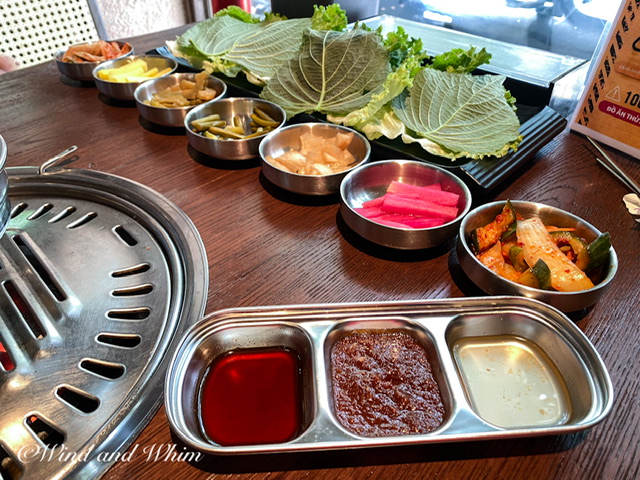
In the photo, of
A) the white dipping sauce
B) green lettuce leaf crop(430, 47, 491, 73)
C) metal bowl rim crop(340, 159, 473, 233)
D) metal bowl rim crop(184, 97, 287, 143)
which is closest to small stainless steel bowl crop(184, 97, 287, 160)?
metal bowl rim crop(184, 97, 287, 143)

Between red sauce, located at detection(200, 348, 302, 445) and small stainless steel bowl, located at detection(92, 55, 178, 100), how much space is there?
191cm

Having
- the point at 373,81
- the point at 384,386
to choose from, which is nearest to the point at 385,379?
the point at 384,386

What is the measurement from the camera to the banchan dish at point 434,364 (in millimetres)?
945

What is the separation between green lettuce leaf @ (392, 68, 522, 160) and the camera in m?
1.82

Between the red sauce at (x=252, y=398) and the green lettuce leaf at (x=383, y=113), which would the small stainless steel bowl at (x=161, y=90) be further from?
the red sauce at (x=252, y=398)

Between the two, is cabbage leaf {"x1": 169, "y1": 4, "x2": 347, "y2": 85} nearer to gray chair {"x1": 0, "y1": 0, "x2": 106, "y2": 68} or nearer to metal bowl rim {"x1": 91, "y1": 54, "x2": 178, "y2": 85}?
metal bowl rim {"x1": 91, "y1": 54, "x2": 178, "y2": 85}

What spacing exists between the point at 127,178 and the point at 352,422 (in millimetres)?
1469

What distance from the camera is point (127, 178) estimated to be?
1.91 metres

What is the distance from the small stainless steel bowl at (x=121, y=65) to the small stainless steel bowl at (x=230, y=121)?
55cm

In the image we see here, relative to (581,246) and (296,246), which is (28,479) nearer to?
(296,246)

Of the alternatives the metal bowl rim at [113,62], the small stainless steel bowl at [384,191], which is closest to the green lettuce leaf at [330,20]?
the metal bowl rim at [113,62]

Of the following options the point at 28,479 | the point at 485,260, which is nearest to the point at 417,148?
the point at 485,260

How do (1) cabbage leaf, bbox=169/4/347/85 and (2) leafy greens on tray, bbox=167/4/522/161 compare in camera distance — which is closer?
(2) leafy greens on tray, bbox=167/4/522/161

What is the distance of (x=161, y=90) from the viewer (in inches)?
99.9
